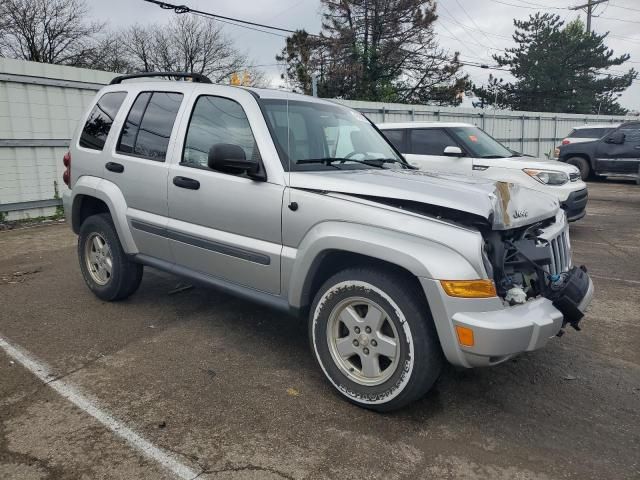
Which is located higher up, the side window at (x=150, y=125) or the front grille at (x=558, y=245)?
the side window at (x=150, y=125)

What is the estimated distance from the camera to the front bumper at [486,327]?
2.58 metres

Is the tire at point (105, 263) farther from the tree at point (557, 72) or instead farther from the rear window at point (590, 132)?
the tree at point (557, 72)

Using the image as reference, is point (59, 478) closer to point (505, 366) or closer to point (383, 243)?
point (383, 243)

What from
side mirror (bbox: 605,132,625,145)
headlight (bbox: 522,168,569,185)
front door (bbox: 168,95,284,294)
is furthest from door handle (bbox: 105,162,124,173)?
side mirror (bbox: 605,132,625,145)

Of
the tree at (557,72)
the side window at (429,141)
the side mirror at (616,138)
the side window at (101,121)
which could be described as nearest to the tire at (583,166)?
the side mirror at (616,138)

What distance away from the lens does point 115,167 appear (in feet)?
14.5

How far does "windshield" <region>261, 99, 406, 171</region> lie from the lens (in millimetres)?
3547

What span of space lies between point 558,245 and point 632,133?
43.8 ft

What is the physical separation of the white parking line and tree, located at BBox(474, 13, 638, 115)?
145ft

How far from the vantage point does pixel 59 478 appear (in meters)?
2.44

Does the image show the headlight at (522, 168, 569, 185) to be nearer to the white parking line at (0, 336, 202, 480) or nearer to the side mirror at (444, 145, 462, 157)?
Answer: the side mirror at (444, 145, 462, 157)

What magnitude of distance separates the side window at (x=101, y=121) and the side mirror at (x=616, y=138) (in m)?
14.0

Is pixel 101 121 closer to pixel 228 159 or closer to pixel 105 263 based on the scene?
pixel 105 263

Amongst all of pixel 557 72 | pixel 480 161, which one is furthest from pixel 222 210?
pixel 557 72
